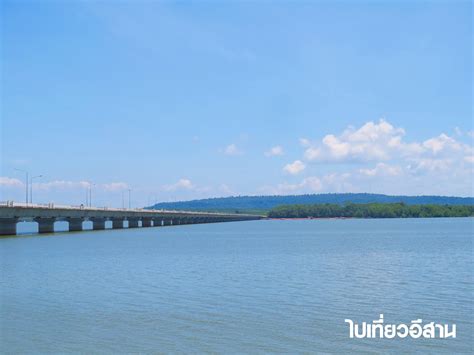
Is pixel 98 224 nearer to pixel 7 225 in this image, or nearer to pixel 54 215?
pixel 54 215

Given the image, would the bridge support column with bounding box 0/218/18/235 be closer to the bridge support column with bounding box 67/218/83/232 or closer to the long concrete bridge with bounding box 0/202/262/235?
the long concrete bridge with bounding box 0/202/262/235

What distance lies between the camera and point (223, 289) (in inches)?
1431

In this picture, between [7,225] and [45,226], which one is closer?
[7,225]

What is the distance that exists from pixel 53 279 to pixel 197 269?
11347 mm

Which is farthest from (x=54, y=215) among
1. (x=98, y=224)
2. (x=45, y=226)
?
(x=98, y=224)

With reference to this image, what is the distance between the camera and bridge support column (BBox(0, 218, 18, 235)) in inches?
4070
